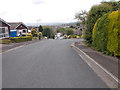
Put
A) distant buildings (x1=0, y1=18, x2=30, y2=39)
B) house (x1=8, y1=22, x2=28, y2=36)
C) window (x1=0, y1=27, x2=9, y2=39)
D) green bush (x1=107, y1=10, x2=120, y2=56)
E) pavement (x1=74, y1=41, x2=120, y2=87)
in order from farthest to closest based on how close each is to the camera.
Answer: house (x1=8, y1=22, x2=28, y2=36), distant buildings (x1=0, y1=18, x2=30, y2=39), window (x1=0, y1=27, x2=9, y2=39), green bush (x1=107, y1=10, x2=120, y2=56), pavement (x1=74, y1=41, x2=120, y2=87)

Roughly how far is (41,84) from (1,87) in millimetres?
1311

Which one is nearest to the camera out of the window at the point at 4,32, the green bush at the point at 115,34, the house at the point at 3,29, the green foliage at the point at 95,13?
the green bush at the point at 115,34

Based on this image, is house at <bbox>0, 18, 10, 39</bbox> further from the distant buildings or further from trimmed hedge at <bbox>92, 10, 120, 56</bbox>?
trimmed hedge at <bbox>92, 10, 120, 56</bbox>

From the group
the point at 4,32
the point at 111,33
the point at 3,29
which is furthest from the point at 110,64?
the point at 4,32

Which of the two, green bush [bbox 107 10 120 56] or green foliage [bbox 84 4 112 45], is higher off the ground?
green foliage [bbox 84 4 112 45]

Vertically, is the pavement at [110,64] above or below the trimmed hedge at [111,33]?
below

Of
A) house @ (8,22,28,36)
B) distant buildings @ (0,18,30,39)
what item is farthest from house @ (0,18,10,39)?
house @ (8,22,28,36)

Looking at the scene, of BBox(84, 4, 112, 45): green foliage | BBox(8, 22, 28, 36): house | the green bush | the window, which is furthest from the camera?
BBox(8, 22, 28, 36): house

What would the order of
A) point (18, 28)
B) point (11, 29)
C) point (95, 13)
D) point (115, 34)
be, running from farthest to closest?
1. point (18, 28)
2. point (11, 29)
3. point (95, 13)
4. point (115, 34)

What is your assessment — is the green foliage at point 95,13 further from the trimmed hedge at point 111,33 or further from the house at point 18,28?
the house at point 18,28

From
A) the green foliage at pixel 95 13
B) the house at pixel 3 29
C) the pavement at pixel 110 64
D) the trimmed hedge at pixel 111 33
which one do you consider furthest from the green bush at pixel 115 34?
the house at pixel 3 29

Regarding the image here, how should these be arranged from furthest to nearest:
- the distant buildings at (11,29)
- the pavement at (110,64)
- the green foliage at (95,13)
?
the distant buildings at (11,29) → the green foliage at (95,13) → the pavement at (110,64)

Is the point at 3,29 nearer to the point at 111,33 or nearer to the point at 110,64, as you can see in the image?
the point at 111,33

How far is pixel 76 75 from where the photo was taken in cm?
775
